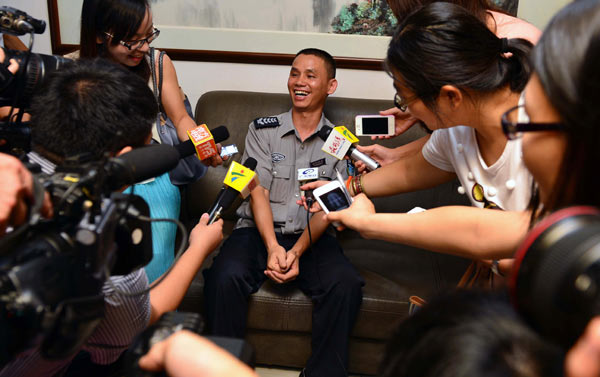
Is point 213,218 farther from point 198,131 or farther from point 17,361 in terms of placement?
point 17,361

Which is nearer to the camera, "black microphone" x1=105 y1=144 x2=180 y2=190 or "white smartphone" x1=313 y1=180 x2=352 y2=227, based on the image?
"black microphone" x1=105 y1=144 x2=180 y2=190

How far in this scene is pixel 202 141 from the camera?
158 cm

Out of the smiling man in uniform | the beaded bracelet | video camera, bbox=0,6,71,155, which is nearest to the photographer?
video camera, bbox=0,6,71,155

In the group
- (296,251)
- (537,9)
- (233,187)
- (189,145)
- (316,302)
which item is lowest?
(316,302)

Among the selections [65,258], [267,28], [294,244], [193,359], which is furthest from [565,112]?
[267,28]

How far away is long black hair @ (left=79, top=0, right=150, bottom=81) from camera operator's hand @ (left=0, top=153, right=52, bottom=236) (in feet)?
3.91

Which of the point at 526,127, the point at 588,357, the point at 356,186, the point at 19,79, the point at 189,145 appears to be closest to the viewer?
the point at 588,357

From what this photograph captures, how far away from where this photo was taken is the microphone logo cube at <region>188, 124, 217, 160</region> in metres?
1.58

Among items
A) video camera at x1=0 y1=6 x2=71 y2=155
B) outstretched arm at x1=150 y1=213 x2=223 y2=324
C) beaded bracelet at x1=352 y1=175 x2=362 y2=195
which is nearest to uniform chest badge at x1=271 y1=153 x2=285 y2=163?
beaded bracelet at x1=352 y1=175 x2=362 y2=195

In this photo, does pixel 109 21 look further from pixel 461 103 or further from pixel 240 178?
pixel 461 103

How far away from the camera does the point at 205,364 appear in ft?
1.89

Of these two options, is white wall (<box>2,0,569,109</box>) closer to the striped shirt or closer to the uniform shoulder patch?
the uniform shoulder patch

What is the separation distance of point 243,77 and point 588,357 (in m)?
2.38

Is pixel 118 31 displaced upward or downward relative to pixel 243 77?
upward
